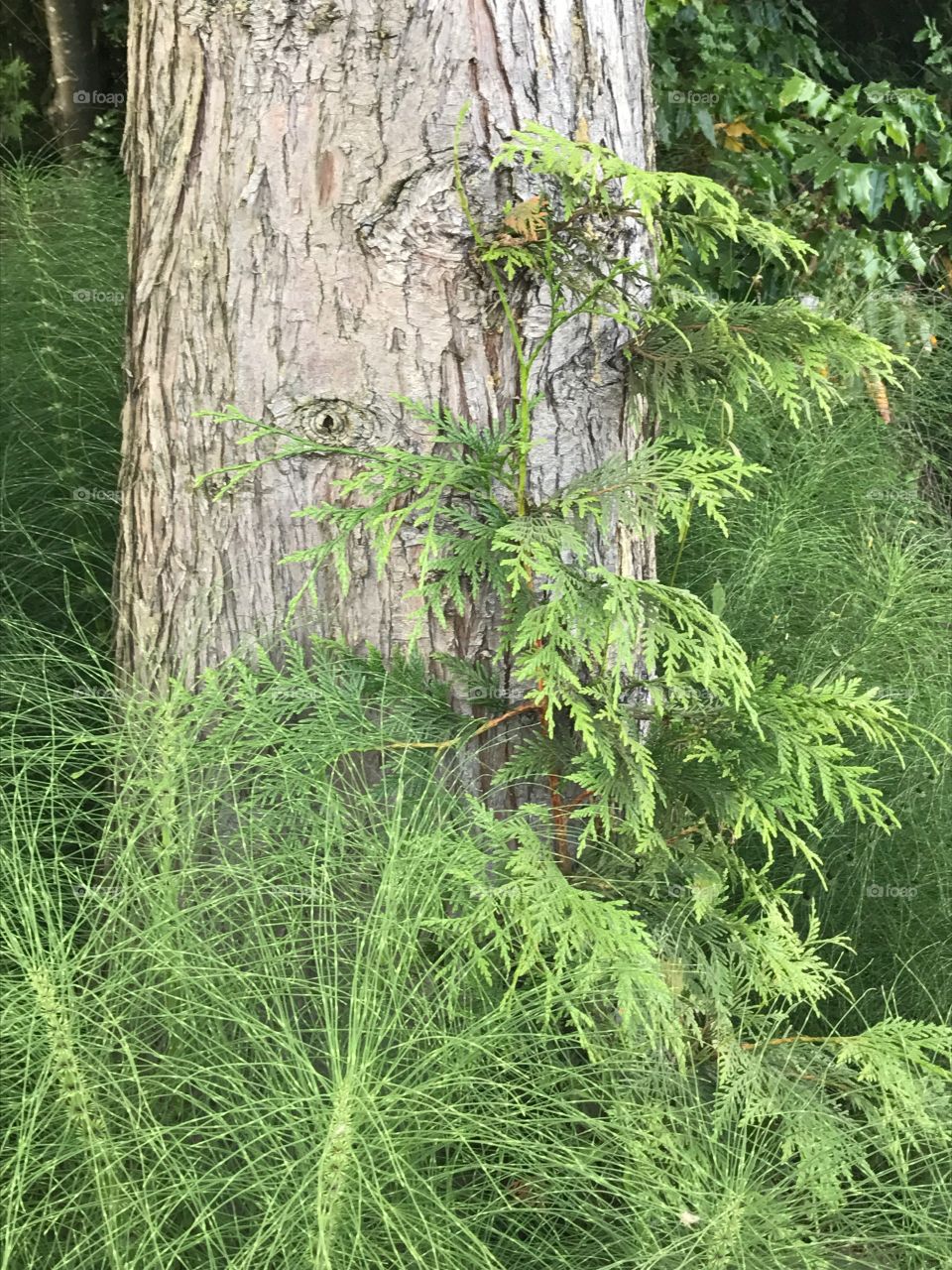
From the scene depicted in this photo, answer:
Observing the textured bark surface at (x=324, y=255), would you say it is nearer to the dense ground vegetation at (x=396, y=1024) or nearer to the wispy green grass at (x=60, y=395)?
the dense ground vegetation at (x=396, y=1024)

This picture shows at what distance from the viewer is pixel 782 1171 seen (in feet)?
5.47

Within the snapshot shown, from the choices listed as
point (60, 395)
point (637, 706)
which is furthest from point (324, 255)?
point (60, 395)

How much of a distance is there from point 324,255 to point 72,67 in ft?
12.0

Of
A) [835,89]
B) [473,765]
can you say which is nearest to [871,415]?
[473,765]

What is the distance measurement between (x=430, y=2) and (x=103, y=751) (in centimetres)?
124

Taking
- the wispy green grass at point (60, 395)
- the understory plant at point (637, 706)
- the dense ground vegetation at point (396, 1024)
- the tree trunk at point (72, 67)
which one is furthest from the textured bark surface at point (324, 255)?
the tree trunk at point (72, 67)

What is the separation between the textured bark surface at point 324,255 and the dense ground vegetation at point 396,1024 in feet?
0.54

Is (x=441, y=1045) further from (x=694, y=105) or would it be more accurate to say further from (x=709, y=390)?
(x=694, y=105)

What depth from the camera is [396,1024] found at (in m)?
1.38

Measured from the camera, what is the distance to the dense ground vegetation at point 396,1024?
4.23ft

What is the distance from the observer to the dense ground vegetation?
4.23 feet

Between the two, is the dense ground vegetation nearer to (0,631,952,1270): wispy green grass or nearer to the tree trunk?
(0,631,952,1270): wispy green grass

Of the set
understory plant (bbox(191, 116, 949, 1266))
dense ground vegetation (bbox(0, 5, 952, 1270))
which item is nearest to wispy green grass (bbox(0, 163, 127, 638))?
dense ground vegetation (bbox(0, 5, 952, 1270))

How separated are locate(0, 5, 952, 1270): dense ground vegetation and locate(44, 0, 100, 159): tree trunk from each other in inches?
125
